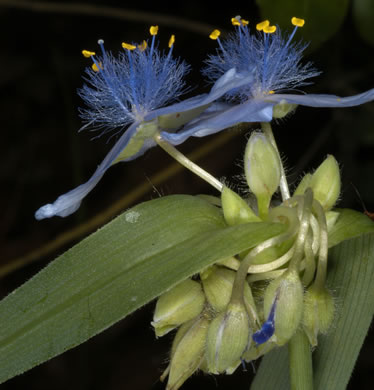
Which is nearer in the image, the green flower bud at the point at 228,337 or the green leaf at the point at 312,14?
the green flower bud at the point at 228,337

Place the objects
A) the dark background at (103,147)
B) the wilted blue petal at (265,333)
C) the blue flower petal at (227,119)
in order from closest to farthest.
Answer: the wilted blue petal at (265,333)
the blue flower petal at (227,119)
the dark background at (103,147)

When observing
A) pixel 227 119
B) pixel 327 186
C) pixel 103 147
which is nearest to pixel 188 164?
pixel 227 119

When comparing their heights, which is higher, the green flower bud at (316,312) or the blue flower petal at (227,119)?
the blue flower petal at (227,119)

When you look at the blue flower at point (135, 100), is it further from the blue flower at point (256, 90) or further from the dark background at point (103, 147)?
the dark background at point (103, 147)

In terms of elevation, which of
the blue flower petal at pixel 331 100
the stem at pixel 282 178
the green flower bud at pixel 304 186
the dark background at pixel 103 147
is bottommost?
the dark background at pixel 103 147

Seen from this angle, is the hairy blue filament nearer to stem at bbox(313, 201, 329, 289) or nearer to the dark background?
stem at bbox(313, 201, 329, 289)

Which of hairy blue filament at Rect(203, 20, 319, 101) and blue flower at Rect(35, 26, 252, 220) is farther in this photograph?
hairy blue filament at Rect(203, 20, 319, 101)

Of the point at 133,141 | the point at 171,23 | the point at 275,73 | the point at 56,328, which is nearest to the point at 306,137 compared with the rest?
the point at 171,23

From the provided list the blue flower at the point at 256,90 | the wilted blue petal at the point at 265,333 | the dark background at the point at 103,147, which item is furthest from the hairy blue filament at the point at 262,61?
the dark background at the point at 103,147

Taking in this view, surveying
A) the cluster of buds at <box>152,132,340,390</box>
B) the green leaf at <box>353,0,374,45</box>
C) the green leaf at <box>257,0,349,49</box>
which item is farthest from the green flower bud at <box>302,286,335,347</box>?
the green leaf at <box>353,0,374,45</box>
